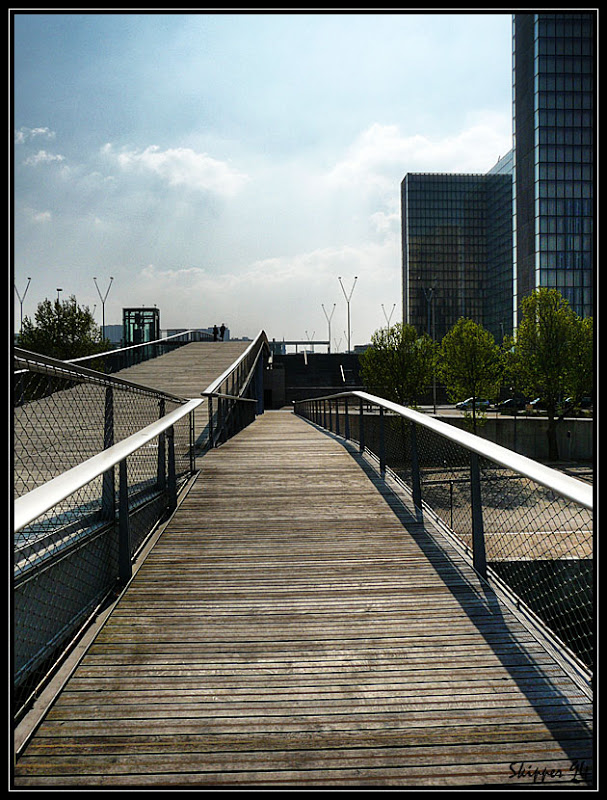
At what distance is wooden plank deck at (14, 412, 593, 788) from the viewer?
6.75 ft

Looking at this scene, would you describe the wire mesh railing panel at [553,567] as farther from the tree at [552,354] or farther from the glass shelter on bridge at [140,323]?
the glass shelter on bridge at [140,323]

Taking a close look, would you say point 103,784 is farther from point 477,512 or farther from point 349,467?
point 349,467

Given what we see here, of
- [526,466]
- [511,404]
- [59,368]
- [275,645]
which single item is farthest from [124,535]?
[511,404]

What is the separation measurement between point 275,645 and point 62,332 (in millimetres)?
30929

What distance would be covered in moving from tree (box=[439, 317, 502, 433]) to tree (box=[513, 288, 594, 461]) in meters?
1.13

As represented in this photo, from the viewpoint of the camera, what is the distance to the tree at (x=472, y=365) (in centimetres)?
2723

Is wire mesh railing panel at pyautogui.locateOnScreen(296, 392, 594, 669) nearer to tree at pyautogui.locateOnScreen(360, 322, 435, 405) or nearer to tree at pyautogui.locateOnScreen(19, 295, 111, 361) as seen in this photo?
tree at pyautogui.locateOnScreen(360, 322, 435, 405)

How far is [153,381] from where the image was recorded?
16.6 meters

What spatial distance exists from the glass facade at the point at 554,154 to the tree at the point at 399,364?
27.4 meters

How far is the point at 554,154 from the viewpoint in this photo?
5091cm

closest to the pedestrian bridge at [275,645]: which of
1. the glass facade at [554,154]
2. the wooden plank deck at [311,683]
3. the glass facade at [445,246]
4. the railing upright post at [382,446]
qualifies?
the wooden plank deck at [311,683]

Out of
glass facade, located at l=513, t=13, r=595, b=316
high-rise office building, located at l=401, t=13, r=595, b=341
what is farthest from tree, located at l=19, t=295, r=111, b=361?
glass facade, located at l=513, t=13, r=595, b=316

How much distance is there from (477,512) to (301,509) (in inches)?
77.1
